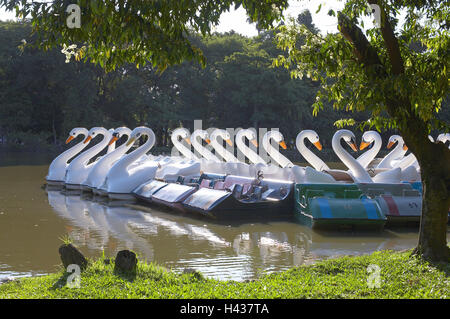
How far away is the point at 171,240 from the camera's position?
1148 centimetres

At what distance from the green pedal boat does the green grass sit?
16.0 feet

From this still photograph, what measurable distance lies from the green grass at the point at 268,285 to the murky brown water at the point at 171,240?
189 cm

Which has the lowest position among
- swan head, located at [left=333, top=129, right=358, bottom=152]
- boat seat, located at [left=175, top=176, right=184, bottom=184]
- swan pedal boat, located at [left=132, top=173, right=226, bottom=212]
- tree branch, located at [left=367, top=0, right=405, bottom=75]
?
swan pedal boat, located at [left=132, top=173, right=226, bottom=212]

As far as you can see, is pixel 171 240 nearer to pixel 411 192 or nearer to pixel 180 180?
pixel 411 192

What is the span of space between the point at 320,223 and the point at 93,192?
10109 millimetres

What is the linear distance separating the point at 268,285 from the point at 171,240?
224 inches

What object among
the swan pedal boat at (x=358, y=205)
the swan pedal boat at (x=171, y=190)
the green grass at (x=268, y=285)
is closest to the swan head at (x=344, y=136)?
the swan pedal boat at (x=171, y=190)

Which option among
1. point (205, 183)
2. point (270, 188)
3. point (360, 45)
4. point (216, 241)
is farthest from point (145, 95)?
→ point (360, 45)

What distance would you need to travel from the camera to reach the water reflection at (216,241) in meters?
9.42

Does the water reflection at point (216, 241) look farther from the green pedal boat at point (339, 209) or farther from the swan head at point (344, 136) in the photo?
the swan head at point (344, 136)

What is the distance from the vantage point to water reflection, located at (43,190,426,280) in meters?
9.42

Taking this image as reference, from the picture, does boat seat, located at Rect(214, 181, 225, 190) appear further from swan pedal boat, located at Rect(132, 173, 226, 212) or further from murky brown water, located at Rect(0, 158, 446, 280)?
murky brown water, located at Rect(0, 158, 446, 280)

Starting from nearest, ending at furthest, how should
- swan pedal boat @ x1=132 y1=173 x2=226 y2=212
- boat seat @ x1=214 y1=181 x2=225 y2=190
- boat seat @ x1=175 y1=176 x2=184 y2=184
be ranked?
swan pedal boat @ x1=132 y1=173 x2=226 y2=212
boat seat @ x1=214 y1=181 x2=225 y2=190
boat seat @ x1=175 y1=176 x2=184 y2=184

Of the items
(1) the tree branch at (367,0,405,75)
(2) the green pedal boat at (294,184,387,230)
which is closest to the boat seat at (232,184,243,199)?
(2) the green pedal boat at (294,184,387,230)
